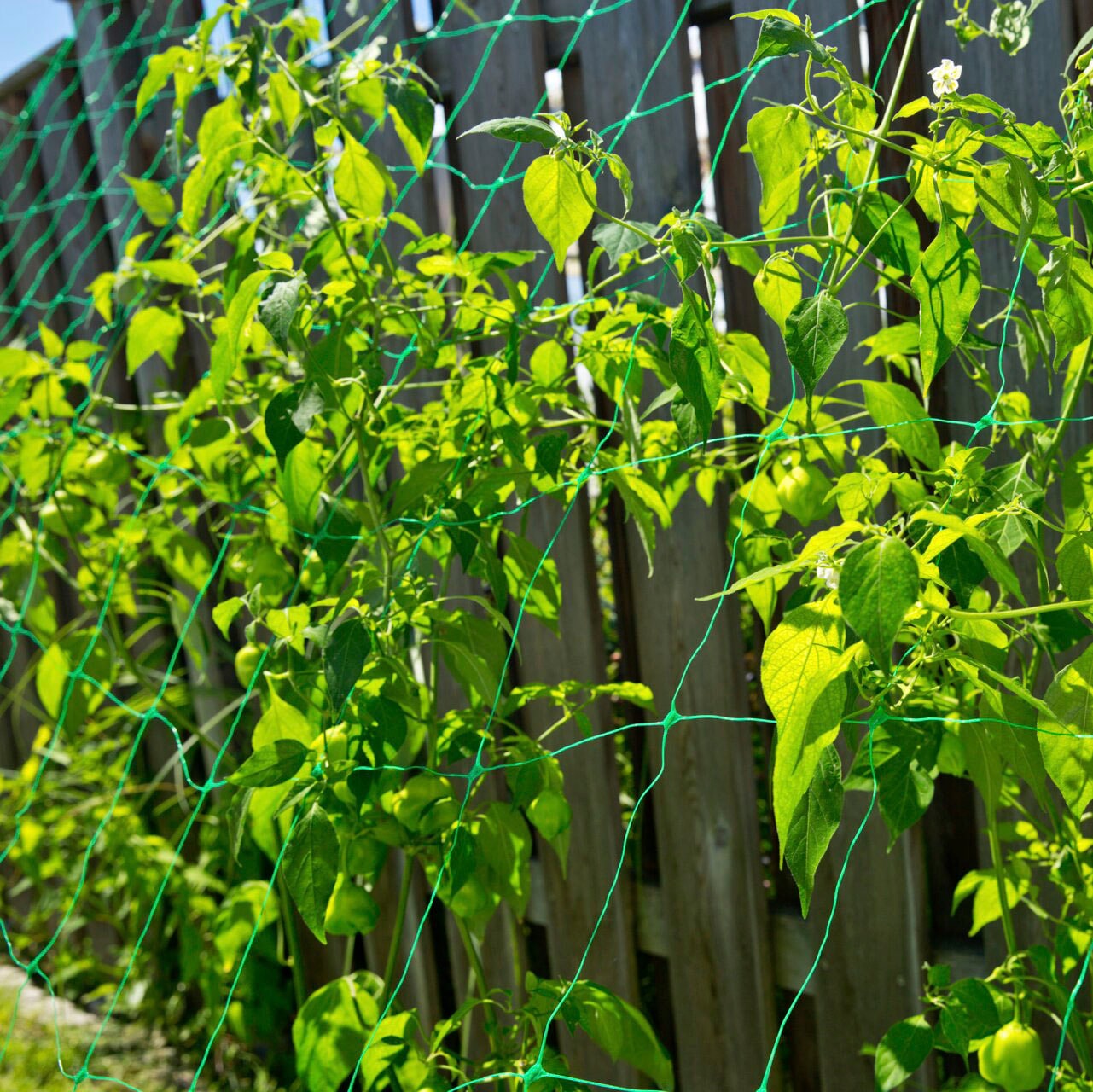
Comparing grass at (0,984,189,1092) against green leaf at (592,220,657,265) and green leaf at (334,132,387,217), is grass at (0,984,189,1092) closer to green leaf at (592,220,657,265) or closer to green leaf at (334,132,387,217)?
green leaf at (334,132,387,217)

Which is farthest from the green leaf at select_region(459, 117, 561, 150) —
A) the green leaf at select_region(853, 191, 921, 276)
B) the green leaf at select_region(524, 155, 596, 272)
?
the green leaf at select_region(853, 191, 921, 276)

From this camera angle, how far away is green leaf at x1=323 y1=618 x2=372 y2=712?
949 mm

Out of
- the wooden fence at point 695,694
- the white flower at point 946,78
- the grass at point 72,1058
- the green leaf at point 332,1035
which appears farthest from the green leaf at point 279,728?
the grass at point 72,1058

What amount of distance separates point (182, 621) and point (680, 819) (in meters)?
0.98

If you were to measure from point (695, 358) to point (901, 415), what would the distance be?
26 centimetres

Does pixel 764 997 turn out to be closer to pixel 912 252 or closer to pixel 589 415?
pixel 589 415

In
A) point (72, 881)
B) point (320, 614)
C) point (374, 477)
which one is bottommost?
point (72, 881)

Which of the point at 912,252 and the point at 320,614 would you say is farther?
the point at 320,614

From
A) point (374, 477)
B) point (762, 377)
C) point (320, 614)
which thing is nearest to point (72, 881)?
point (320, 614)

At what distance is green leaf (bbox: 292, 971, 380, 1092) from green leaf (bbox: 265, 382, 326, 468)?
0.60 m

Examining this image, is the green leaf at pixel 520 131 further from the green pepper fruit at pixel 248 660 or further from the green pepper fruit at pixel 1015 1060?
the green pepper fruit at pixel 1015 1060

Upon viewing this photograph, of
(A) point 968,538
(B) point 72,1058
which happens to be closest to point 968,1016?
(A) point 968,538

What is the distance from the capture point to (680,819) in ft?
5.47

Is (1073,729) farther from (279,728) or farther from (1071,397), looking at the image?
(279,728)
